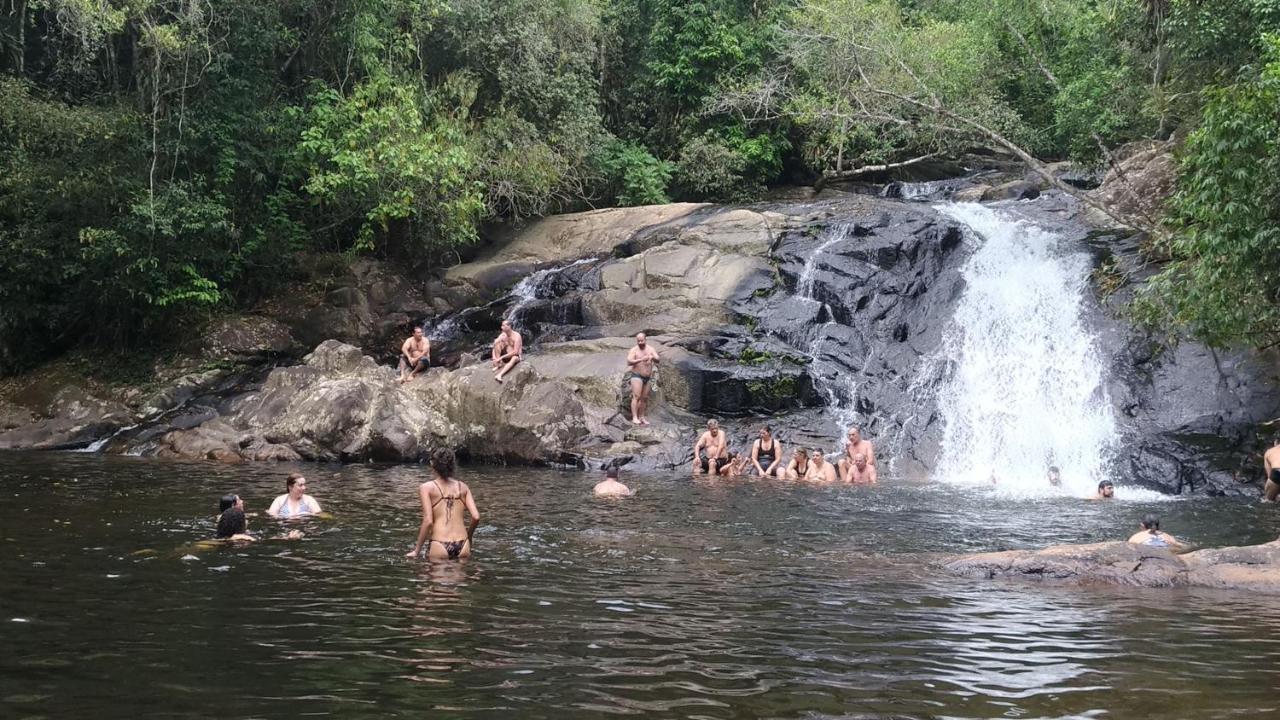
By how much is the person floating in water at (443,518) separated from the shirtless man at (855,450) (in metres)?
9.77

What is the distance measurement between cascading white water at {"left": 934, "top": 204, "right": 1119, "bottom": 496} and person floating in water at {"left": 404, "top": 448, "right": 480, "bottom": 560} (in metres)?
10.3

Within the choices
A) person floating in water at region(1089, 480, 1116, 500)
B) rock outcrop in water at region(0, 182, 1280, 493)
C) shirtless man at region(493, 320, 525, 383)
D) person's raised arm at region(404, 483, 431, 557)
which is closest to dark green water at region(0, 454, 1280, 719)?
person's raised arm at region(404, 483, 431, 557)

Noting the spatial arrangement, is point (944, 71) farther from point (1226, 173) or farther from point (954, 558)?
point (954, 558)

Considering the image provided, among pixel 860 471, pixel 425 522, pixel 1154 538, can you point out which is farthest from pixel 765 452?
pixel 425 522

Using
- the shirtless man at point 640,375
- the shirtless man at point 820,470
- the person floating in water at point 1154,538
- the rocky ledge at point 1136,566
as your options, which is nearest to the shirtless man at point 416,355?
the shirtless man at point 640,375

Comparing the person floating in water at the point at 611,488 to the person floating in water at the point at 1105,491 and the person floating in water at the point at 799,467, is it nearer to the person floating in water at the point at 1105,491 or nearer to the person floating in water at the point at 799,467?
the person floating in water at the point at 799,467

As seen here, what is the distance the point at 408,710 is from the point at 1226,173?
12867 mm

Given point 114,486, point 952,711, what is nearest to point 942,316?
point 114,486

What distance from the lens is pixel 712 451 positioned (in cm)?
1834

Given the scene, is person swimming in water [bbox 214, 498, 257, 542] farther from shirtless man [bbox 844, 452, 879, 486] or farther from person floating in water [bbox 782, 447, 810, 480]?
shirtless man [bbox 844, 452, 879, 486]

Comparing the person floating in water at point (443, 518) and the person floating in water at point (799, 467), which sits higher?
the person floating in water at point (799, 467)

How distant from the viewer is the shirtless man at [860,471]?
1741 cm

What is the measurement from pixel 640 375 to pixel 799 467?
3779 millimetres

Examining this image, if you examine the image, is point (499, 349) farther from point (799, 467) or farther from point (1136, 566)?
point (1136, 566)
